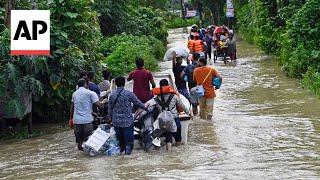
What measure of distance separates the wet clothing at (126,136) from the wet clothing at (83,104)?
0.64 meters

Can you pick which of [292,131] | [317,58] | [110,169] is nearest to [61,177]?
[110,169]

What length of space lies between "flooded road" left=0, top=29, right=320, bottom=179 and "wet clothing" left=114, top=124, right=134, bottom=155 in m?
0.18

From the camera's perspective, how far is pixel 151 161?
36.8 ft

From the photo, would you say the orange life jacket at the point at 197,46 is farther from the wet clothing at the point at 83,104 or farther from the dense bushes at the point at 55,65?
the wet clothing at the point at 83,104

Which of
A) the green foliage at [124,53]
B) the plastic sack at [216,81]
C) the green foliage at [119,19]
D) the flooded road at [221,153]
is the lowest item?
the flooded road at [221,153]

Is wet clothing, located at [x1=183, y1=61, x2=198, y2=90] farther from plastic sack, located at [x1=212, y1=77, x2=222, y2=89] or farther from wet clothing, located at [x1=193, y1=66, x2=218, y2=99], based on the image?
plastic sack, located at [x1=212, y1=77, x2=222, y2=89]

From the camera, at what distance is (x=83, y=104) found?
11.9 meters

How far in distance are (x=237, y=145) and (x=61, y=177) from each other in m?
3.66

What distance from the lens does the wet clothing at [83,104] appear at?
11.9 metres

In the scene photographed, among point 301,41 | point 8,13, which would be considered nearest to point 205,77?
point 8,13

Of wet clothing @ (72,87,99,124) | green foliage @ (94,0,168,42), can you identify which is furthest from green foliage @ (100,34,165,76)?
wet clothing @ (72,87,99,124)

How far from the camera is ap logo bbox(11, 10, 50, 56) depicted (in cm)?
1416

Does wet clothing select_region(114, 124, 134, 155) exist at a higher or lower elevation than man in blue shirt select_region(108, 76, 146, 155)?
lower

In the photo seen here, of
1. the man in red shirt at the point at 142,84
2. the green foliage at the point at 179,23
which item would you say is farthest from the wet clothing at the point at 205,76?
the green foliage at the point at 179,23
